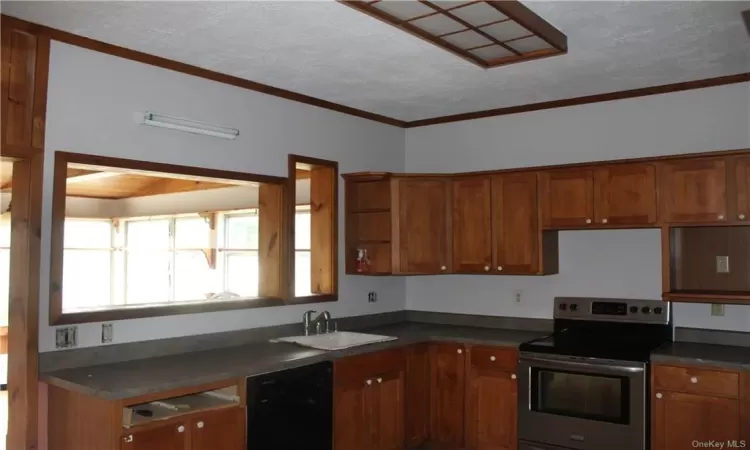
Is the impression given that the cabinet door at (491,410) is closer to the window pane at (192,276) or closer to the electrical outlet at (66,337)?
the electrical outlet at (66,337)

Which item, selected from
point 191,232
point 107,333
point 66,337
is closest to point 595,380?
point 107,333

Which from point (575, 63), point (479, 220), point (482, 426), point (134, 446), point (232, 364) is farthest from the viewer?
point (479, 220)

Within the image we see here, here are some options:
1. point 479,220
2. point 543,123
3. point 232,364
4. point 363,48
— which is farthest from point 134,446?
point 543,123

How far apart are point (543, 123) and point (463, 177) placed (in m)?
0.73

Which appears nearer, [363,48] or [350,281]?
[363,48]

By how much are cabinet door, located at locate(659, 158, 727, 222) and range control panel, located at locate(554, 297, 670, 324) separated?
624mm

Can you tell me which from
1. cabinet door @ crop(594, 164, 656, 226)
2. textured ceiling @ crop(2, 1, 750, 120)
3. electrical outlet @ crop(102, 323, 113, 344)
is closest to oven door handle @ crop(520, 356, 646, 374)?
cabinet door @ crop(594, 164, 656, 226)

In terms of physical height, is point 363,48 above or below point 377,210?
above

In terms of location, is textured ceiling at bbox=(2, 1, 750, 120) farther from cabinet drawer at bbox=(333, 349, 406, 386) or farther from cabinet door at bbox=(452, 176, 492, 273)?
cabinet drawer at bbox=(333, 349, 406, 386)

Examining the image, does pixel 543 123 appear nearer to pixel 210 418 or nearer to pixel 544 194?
pixel 544 194

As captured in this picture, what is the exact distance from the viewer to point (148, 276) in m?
8.93

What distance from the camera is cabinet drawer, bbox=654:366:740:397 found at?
3389 millimetres

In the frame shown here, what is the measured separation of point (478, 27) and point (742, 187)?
1926 mm

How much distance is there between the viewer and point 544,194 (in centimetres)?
438
